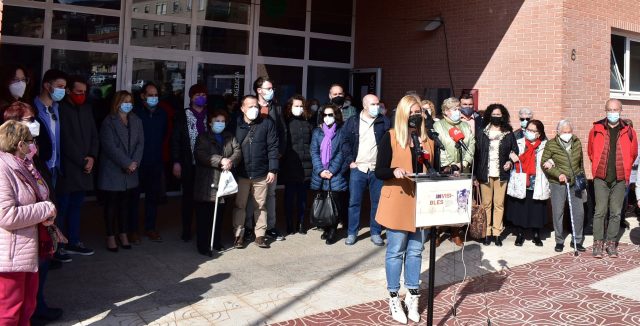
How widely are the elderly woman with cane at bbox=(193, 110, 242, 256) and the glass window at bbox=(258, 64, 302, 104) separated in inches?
190

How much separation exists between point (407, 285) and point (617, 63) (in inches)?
319

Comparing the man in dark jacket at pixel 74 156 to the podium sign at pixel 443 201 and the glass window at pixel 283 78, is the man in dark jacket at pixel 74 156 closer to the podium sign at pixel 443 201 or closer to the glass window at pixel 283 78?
the podium sign at pixel 443 201

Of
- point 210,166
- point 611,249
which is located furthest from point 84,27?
point 611,249

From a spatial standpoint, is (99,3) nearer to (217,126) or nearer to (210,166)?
(217,126)

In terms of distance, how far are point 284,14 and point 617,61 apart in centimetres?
656

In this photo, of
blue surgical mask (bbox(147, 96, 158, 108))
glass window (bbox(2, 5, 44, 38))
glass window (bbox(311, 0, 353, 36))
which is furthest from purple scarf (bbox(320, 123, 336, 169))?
glass window (bbox(311, 0, 353, 36))

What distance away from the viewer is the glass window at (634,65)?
11242mm

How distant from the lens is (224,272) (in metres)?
6.29

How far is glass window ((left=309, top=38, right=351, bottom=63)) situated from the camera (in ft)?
41.2

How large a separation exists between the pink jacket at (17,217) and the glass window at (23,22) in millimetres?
5749

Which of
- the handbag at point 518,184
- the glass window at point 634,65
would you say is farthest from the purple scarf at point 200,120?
the glass window at point 634,65

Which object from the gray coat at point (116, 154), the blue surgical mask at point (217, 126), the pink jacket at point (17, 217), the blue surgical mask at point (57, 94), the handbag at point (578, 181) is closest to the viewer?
the pink jacket at point (17, 217)

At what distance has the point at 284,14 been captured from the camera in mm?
12055

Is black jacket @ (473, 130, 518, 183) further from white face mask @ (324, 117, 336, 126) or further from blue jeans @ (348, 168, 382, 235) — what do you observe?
white face mask @ (324, 117, 336, 126)
